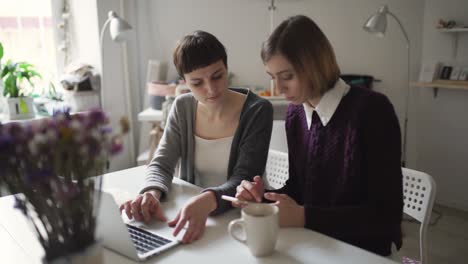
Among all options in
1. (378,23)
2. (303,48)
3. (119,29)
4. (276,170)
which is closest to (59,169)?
(303,48)

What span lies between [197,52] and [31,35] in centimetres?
221

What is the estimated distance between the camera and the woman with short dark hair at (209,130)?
4.35ft

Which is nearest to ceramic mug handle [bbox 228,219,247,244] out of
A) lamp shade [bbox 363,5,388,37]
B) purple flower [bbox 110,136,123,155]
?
purple flower [bbox 110,136,123,155]

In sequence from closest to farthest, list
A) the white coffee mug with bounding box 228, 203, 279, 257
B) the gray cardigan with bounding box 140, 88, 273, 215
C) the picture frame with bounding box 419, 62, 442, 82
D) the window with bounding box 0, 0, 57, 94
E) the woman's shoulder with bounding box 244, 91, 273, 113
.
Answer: the white coffee mug with bounding box 228, 203, 279, 257, the gray cardigan with bounding box 140, 88, 273, 215, the woman's shoulder with bounding box 244, 91, 273, 113, the picture frame with bounding box 419, 62, 442, 82, the window with bounding box 0, 0, 57, 94

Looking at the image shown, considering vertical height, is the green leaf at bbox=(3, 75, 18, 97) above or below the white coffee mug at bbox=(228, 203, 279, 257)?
above

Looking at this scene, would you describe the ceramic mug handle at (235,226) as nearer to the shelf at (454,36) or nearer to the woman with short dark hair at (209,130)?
the woman with short dark hair at (209,130)

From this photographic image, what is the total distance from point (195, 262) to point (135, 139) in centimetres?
257

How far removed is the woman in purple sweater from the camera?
1026 millimetres

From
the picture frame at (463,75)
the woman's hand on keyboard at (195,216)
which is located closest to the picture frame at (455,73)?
the picture frame at (463,75)

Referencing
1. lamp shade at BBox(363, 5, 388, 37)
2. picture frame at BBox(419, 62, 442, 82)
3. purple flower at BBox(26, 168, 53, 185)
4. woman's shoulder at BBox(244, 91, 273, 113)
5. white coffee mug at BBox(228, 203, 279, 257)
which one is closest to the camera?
purple flower at BBox(26, 168, 53, 185)

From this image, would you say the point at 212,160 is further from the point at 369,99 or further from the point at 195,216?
the point at 369,99

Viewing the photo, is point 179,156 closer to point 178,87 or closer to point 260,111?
point 260,111

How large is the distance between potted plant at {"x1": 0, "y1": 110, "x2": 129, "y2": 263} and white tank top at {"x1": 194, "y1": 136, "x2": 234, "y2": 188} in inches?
30.6

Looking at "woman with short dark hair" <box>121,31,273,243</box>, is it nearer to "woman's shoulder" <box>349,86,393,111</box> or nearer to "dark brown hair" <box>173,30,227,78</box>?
"dark brown hair" <box>173,30,227,78</box>
